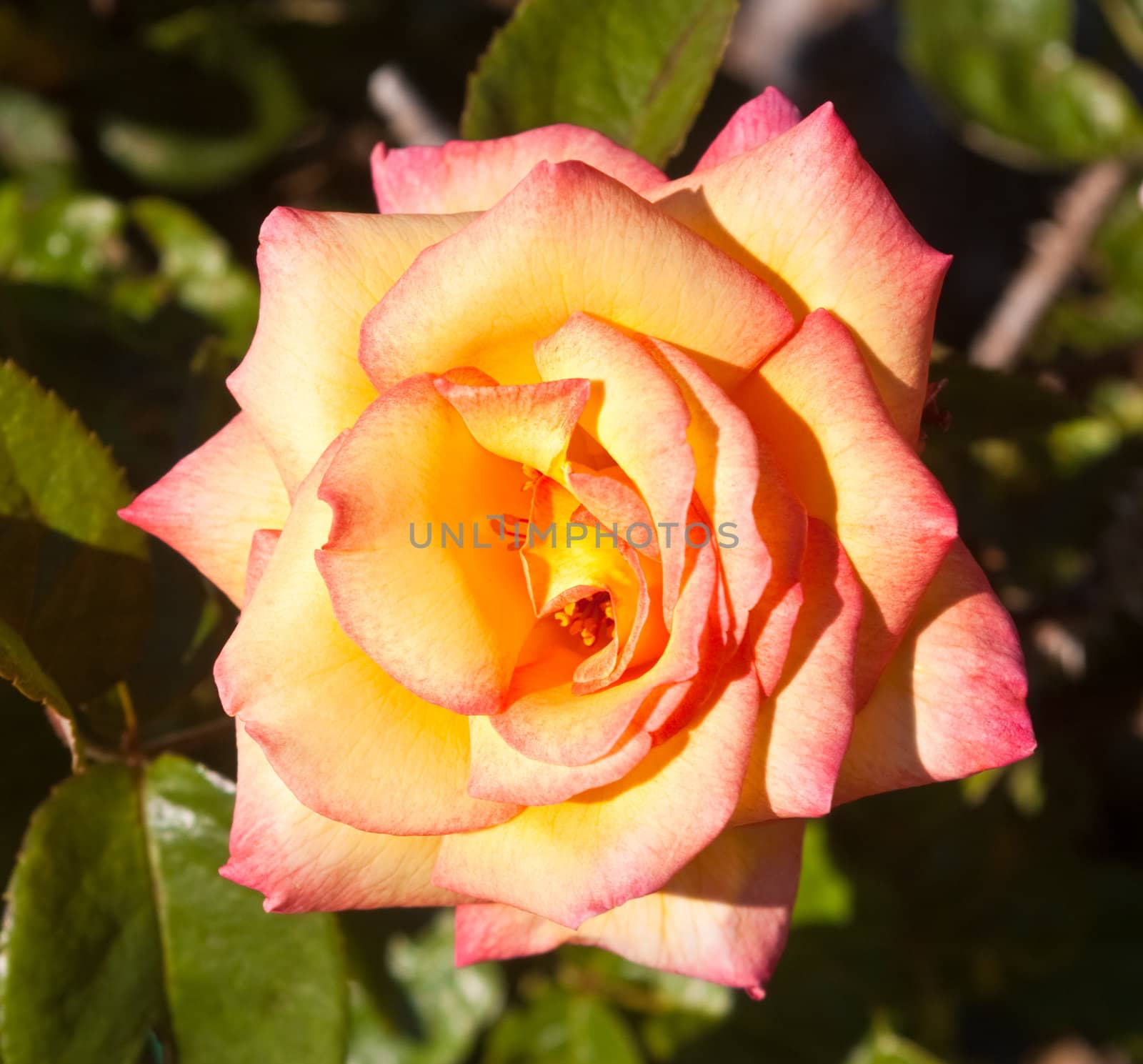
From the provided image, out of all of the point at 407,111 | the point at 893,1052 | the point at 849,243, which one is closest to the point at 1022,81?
the point at 407,111

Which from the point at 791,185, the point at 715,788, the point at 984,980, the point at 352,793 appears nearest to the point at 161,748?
the point at 352,793

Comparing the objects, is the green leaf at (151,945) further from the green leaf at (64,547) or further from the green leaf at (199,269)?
the green leaf at (199,269)

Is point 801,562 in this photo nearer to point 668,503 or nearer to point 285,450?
point 668,503

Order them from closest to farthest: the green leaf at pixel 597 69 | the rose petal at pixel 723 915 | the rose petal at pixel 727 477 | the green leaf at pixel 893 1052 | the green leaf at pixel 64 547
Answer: the rose petal at pixel 727 477 < the rose petal at pixel 723 915 < the green leaf at pixel 64 547 < the green leaf at pixel 597 69 < the green leaf at pixel 893 1052

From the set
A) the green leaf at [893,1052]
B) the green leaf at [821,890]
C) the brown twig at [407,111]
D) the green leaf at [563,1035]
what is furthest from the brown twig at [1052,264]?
the green leaf at [563,1035]

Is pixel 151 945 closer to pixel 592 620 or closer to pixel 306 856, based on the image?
pixel 306 856
